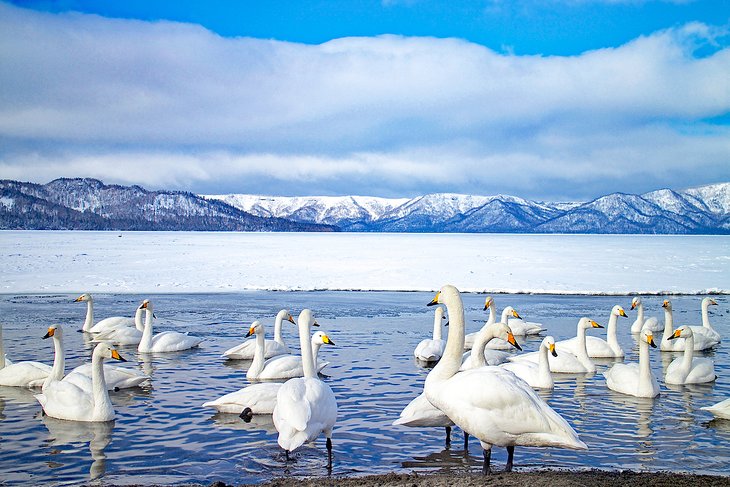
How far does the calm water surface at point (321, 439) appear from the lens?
7.83 m

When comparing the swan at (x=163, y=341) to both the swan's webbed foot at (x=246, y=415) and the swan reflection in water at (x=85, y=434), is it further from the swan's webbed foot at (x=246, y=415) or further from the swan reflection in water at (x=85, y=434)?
the swan's webbed foot at (x=246, y=415)

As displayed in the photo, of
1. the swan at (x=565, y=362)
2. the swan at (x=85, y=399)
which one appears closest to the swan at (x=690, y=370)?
the swan at (x=565, y=362)

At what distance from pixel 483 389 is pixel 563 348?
8.60 metres

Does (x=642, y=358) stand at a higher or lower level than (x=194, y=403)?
higher

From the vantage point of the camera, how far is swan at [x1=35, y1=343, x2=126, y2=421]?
9.61 metres

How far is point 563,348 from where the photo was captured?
14836 mm

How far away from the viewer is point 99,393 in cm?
968

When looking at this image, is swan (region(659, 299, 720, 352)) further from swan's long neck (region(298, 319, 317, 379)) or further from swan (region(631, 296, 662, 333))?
swan's long neck (region(298, 319, 317, 379))

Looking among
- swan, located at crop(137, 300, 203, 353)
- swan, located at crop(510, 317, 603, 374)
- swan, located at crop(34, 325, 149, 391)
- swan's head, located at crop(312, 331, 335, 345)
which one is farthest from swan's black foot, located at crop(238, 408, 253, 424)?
swan, located at crop(510, 317, 603, 374)

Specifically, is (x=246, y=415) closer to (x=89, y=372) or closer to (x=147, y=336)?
(x=89, y=372)

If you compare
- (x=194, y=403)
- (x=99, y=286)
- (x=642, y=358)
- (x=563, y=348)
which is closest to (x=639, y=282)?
(x=563, y=348)

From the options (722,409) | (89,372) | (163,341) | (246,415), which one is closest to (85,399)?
(89,372)

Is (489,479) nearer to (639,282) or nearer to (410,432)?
(410,432)

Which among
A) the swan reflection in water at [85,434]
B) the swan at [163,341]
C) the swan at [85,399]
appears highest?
the swan at [163,341]
